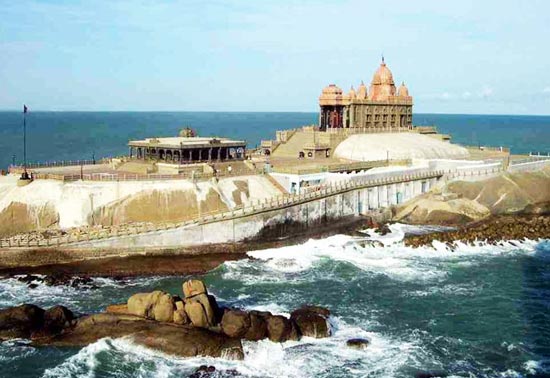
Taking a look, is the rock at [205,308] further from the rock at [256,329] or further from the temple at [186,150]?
the temple at [186,150]

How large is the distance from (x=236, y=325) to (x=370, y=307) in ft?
39.4

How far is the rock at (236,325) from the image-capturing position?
4028cm

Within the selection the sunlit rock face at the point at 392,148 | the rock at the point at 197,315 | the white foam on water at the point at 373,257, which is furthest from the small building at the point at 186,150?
the rock at the point at 197,315

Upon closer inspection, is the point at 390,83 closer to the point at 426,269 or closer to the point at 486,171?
the point at 486,171

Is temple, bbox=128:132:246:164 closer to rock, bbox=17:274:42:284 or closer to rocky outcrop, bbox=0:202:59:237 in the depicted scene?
rocky outcrop, bbox=0:202:59:237

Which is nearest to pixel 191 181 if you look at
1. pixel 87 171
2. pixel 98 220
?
pixel 98 220

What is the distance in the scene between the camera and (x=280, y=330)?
133ft

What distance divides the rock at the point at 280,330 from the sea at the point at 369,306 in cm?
55

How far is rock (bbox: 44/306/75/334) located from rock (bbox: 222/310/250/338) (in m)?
9.95

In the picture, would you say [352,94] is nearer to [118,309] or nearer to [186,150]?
[186,150]

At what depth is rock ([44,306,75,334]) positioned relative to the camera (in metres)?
41.0

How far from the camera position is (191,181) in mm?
66625

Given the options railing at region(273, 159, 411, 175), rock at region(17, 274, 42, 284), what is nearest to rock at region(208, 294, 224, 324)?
rock at region(17, 274, 42, 284)

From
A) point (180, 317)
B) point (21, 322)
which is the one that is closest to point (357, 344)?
point (180, 317)
